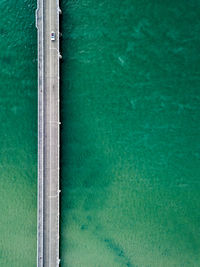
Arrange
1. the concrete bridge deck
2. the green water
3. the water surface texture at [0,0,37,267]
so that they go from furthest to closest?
the water surface texture at [0,0,37,267] < the green water < the concrete bridge deck

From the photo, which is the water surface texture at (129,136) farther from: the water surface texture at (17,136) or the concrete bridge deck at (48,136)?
the water surface texture at (17,136)

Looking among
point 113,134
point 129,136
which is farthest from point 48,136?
point 129,136

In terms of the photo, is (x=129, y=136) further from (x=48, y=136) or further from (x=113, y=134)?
(x=48, y=136)

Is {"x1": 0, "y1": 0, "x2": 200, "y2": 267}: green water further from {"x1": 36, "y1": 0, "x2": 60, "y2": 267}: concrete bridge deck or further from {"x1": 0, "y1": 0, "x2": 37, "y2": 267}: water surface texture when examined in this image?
{"x1": 36, "y1": 0, "x2": 60, "y2": 267}: concrete bridge deck

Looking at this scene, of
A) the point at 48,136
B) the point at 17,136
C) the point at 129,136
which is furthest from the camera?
the point at 17,136

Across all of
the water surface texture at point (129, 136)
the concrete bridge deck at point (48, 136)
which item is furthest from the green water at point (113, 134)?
the concrete bridge deck at point (48, 136)

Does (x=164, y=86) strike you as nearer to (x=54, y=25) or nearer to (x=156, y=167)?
(x=156, y=167)

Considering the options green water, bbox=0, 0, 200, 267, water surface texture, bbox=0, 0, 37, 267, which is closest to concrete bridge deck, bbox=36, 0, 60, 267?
green water, bbox=0, 0, 200, 267
